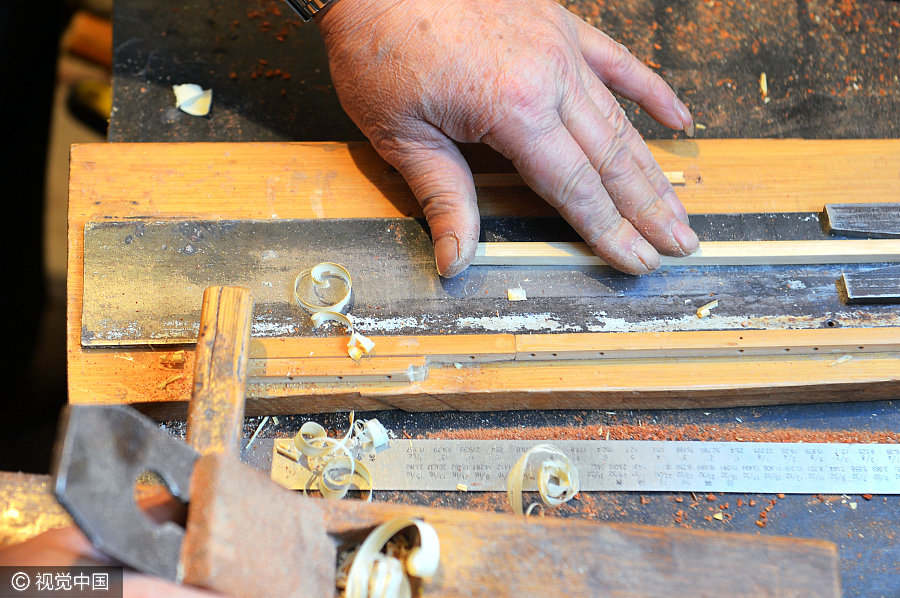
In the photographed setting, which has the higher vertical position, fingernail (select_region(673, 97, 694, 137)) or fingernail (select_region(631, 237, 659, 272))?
fingernail (select_region(673, 97, 694, 137))

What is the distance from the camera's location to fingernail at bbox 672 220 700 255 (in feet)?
4.85

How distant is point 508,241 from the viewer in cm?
154

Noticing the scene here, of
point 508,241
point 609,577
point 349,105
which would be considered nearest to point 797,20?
point 508,241

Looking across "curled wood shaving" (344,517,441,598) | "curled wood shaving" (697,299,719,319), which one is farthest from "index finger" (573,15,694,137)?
"curled wood shaving" (344,517,441,598)

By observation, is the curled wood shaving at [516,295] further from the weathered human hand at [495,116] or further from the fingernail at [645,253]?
the fingernail at [645,253]

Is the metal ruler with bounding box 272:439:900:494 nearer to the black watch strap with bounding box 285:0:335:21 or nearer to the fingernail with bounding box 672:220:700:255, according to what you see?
the fingernail with bounding box 672:220:700:255

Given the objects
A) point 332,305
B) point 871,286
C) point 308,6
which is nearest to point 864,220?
point 871,286

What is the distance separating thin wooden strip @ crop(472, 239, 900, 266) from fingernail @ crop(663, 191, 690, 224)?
0.25 ft

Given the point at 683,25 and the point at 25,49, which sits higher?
the point at 25,49

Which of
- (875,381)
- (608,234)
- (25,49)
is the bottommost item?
(875,381)

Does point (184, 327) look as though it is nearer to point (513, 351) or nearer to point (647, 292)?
point (513, 351)

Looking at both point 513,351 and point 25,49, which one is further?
point 25,49

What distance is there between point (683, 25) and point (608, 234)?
33.9 inches

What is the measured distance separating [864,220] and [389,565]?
4.37ft
